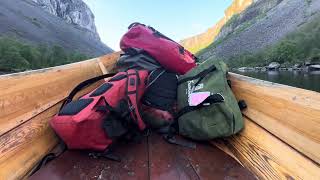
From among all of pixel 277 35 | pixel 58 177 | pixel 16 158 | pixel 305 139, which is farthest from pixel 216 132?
pixel 277 35

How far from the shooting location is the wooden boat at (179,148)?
2.99ft

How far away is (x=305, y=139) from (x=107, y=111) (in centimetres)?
72

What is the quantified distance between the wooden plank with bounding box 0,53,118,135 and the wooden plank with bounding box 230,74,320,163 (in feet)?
2.93

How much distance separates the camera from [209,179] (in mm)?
1012

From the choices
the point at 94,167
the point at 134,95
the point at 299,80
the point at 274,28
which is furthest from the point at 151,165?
the point at 274,28

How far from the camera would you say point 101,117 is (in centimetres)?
117

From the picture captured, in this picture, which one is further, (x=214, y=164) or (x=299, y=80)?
(x=299, y=80)

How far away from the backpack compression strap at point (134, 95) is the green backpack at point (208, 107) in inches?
9.0

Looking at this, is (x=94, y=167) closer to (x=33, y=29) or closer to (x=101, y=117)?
(x=101, y=117)

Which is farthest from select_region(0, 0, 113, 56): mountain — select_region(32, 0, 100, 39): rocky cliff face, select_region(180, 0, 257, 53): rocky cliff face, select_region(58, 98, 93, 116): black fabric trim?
select_region(180, 0, 257, 53): rocky cliff face

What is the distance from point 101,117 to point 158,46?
732mm

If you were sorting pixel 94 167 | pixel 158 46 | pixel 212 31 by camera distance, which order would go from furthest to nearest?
pixel 212 31 → pixel 158 46 → pixel 94 167

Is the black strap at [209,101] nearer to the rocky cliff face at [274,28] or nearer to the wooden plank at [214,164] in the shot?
the wooden plank at [214,164]

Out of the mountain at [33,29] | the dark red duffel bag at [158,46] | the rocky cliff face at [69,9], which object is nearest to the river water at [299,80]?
the dark red duffel bag at [158,46]
